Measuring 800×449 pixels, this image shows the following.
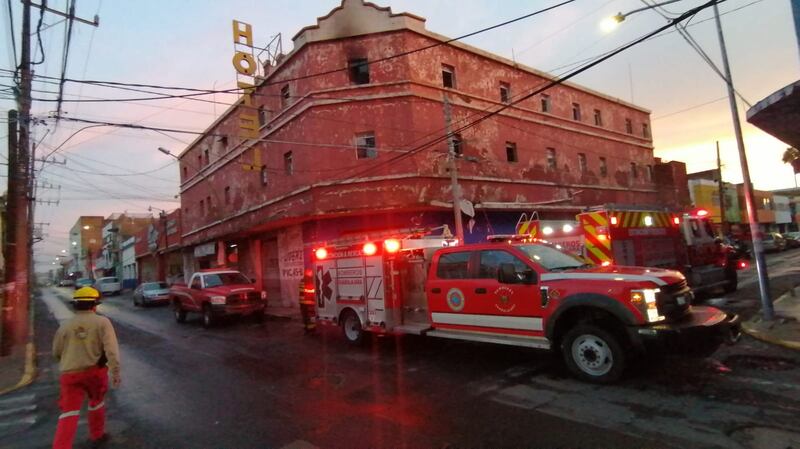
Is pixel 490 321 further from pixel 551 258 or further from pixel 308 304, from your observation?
pixel 308 304

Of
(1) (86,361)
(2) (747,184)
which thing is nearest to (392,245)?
(1) (86,361)

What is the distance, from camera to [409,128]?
681 inches

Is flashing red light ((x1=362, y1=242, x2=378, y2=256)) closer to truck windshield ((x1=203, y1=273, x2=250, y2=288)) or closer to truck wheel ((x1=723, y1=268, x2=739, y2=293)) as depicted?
truck windshield ((x1=203, y1=273, x2=250, y2=288))

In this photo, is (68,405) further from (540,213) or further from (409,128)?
(540,213)

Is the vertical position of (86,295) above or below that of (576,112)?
below

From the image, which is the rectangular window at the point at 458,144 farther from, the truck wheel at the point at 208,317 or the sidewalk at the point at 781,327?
the sidewalk at the point at 781,327

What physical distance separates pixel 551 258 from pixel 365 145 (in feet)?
38.4

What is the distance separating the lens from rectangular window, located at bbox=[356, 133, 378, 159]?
1752 cm

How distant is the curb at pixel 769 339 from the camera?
23.6 ft

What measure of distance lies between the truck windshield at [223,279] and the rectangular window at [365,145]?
Answer: 6.24 meters

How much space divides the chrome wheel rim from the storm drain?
201 centimetres

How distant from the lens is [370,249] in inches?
371

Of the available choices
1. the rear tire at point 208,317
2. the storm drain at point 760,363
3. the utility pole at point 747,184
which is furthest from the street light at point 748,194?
the rear tire at point 208,317

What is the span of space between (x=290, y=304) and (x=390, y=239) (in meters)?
12.6
